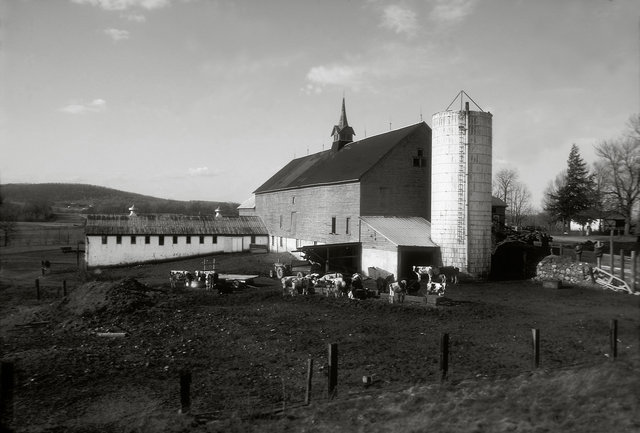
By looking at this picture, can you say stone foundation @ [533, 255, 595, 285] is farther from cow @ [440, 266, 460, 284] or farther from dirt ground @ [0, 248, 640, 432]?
cow @ [440, 266, 460, 284]

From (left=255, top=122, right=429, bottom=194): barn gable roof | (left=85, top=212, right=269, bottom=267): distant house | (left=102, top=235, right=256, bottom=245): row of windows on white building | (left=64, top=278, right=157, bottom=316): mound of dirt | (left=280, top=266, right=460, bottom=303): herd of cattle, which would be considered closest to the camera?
(left=64, top=278, right=157, bottom=316): mound of dirt

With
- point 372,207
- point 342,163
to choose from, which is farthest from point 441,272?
point 342,163

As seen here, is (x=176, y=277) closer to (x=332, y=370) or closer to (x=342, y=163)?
(x=342, y=163)

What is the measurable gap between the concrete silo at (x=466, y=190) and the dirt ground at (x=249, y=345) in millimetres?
4000

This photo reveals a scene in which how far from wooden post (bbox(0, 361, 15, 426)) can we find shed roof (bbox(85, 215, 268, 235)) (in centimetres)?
3360

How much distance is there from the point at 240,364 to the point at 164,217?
35.4 m

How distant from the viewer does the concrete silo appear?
30.3m

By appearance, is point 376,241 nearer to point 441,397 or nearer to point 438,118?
point 438,118

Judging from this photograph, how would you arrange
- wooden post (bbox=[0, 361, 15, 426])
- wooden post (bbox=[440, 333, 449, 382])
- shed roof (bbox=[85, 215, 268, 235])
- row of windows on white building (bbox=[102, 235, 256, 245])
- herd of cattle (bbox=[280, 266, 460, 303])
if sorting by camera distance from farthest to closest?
shed roof (bbox=[85, 215, 268, 235]) < row of windows on white building (bbox=[102, 235, 256, 245]) < herd of cattle (bbox=[280, 266, 460, 303]) < wooden post (bbox=[440, 333, 449, 382]) < wooden post (bbox=[0, 361, 15, 426])

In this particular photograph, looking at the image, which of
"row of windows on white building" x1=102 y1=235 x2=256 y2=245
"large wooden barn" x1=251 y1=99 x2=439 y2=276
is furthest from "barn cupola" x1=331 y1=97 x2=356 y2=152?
"row of windows on white building" x1=102 y1=235 x2=256 y2=245

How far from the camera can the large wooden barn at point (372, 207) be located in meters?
31.5

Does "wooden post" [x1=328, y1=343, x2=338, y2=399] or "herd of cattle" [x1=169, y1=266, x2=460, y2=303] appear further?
"herd of cattle" [x1=169, y1=266, x2=460, y2=303]

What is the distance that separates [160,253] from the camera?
43750 mm

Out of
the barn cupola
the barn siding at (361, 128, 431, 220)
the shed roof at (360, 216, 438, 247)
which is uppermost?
the barn cupola
